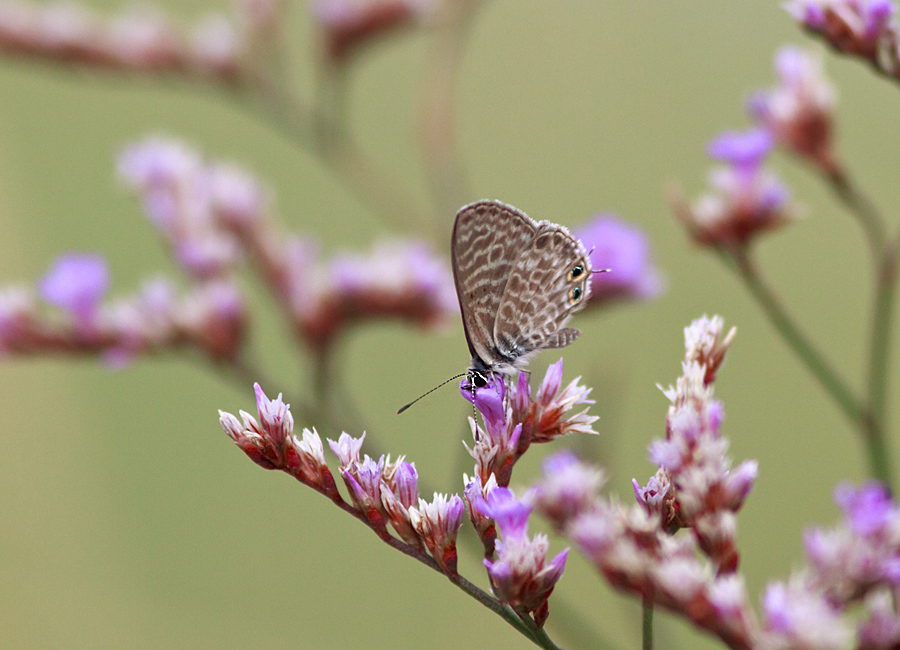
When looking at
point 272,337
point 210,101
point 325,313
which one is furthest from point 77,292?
point 210,101

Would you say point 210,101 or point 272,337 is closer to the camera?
point 272,337

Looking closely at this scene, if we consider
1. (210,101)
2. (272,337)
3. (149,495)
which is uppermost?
(210,101)

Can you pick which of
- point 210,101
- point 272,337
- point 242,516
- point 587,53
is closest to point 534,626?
point 242,516

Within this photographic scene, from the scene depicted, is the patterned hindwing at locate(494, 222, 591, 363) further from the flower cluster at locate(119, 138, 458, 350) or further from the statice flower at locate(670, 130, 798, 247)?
the flower cluster at locate(119, 138, 458, 350)

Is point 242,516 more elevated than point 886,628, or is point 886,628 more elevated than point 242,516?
point 242,516

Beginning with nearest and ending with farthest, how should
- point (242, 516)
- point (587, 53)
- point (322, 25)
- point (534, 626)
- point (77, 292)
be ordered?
1. point (534, 626)
2. point (77, 292)
3. point (322, 25)
4. point (242, 516)
5. point (587, 53)

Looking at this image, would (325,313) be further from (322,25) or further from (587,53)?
(587,53)

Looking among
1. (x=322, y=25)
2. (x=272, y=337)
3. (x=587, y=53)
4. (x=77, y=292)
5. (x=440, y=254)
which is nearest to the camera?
(x=77, y=292)

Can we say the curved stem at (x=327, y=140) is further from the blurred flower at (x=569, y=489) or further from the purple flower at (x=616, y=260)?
the blurred flower at (x=569, y=489)
